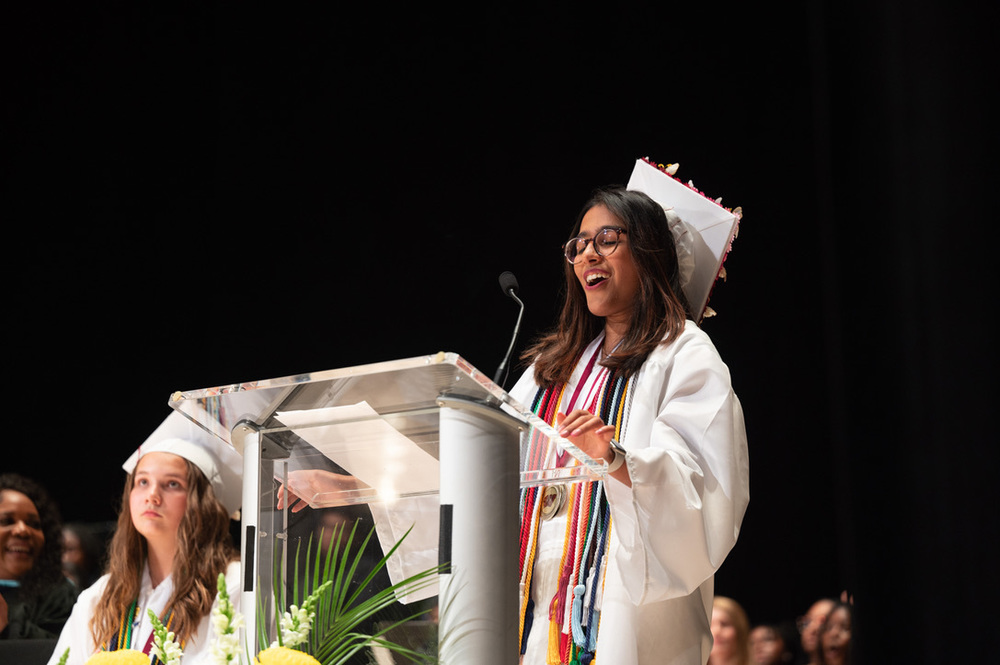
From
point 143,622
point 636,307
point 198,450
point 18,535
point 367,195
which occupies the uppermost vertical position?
point 367,195

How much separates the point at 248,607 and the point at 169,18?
345cm

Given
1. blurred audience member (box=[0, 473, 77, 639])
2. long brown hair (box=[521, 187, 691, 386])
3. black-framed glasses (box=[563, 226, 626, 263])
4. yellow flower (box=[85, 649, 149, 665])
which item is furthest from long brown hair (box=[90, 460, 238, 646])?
yellow flower (box=[85, 649, 149, 665])

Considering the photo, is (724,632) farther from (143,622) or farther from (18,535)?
(18,535)

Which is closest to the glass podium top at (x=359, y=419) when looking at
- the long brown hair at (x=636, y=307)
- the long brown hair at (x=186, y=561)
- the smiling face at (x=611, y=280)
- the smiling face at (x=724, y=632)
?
the long brown hair at (x=636, y=307)

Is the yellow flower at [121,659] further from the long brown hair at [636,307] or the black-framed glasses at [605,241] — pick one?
the black-framed glasses at [605,241]

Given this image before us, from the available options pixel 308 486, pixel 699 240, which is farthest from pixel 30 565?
pixel 308 486

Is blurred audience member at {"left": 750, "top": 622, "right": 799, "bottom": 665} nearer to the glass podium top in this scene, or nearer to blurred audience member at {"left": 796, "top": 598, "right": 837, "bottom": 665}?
blurred audience member at {"left": 796, "top": 598, "right": 837, "bottom": 665}

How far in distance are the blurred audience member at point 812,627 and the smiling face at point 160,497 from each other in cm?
207

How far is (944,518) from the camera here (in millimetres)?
2340

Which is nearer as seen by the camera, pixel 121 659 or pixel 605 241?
pixel 121 659

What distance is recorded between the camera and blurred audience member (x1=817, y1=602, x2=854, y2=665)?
149 inches

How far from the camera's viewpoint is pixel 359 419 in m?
1.52

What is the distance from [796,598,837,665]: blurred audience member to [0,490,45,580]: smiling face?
2.69 meters

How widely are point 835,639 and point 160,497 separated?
7.31 feet
